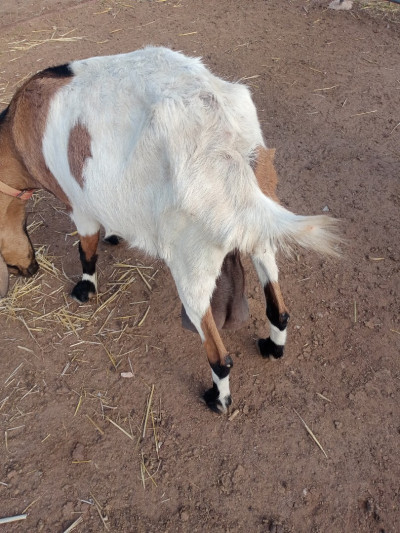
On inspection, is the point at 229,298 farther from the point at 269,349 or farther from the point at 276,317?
the point at 269,349

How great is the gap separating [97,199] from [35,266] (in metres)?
1.28

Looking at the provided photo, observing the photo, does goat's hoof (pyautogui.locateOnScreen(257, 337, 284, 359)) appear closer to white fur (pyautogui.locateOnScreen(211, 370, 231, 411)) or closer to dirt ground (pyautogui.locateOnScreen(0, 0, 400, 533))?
dirt ground (pyautogui.locateOnScreen(0, 0, 400, 533))

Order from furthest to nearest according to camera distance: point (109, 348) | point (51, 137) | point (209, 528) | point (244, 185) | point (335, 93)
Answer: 1. point (335, 93)
2. point (109, 348)
3. point (51, 137)
4. point (209, 528)
5. point (244, 185)

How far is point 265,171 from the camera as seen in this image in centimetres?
210

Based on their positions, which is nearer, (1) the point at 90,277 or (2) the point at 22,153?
(2) the point at 22,153

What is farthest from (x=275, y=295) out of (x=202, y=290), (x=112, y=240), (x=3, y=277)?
(x=3, y=277)

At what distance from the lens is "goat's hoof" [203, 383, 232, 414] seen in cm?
259

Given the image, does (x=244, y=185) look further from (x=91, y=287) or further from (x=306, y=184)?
(x=306, y=184)

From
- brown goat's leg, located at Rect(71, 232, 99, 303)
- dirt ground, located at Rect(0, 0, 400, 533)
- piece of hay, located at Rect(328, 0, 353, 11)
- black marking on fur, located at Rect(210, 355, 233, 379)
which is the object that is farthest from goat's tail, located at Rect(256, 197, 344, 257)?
piece of hay, located at Rect(328, 0, 353, 11)

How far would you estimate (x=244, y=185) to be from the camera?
6.22 feet

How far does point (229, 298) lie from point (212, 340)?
0.29 metres

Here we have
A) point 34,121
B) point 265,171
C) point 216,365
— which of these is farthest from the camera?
point 34,121

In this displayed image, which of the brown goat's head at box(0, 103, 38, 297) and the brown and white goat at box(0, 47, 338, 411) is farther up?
the brown and white goat at box(0, 47, 338, 411)

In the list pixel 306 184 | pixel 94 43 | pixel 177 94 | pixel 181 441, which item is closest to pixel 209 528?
pixel 181 441
